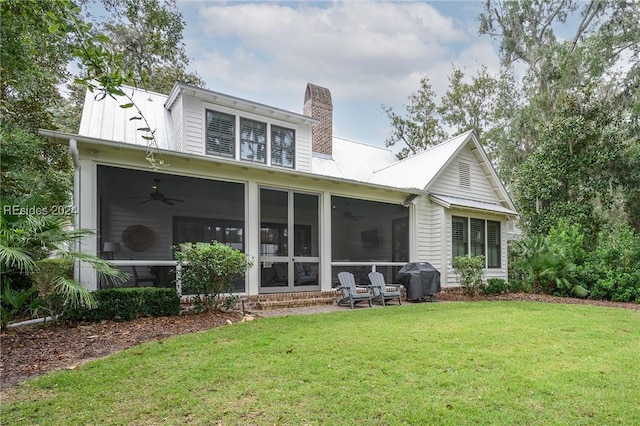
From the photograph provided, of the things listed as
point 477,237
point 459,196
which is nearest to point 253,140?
point 459,196

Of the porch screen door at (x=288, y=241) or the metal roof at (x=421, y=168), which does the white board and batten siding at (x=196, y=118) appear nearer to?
the porch screen door at (x=288, y=241)

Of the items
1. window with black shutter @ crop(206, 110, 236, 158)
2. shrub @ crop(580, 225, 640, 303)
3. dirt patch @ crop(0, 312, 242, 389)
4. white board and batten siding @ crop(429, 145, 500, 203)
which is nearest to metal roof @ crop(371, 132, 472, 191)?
white board and batten siding @ crop(429, 145, 500, 203)

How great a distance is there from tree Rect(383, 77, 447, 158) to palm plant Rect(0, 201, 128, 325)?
19459 millimetres

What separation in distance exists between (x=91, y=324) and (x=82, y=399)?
3475 mm

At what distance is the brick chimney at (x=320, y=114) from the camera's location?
14.2 metres

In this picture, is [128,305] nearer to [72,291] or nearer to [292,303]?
[72,291]

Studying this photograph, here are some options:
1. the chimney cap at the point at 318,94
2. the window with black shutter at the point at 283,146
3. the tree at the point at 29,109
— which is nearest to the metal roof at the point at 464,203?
the window with black shutter at the point at 283,146

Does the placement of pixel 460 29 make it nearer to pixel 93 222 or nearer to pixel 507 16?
pixel 507 16

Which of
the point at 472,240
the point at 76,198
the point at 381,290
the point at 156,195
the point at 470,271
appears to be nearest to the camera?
the point at 76,198

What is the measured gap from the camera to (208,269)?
7.02 metres

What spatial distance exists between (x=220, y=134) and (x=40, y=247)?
5.40 meters

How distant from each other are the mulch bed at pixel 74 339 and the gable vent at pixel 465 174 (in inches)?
366

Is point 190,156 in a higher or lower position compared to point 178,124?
lower

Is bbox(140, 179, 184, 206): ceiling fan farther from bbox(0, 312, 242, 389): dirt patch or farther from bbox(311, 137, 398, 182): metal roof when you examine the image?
bbox(311, 137, 398, 182): metal roof
